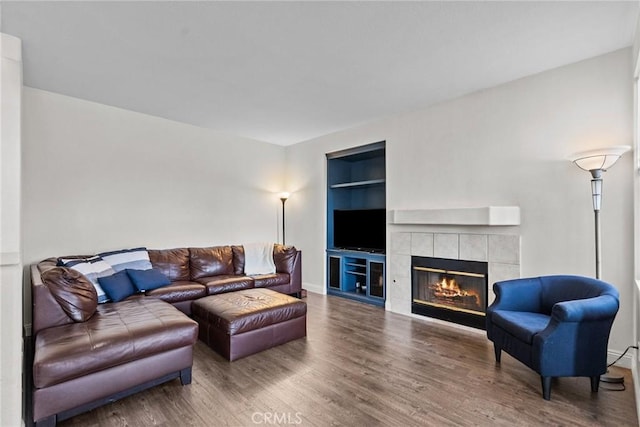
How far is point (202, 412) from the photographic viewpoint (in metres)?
2.02

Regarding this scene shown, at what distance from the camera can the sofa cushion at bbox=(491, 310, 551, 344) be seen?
2.28m

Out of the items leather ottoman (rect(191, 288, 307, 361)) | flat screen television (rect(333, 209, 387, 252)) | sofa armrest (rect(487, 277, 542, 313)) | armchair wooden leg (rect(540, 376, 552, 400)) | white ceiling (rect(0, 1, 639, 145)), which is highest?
white ceiling (rect(0, 1, 639, 145))

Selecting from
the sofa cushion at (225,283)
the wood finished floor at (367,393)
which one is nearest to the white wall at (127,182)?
the sofa cushion at (225,283)

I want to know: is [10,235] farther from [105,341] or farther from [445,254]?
[445,254]

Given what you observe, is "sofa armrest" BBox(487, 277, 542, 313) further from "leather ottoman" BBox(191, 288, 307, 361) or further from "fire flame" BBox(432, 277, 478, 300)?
"leather ottoman" BBox(191, 288, 307, 361)

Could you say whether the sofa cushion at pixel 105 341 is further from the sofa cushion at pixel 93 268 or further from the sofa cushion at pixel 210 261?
the sofa cushion at pixel 210 261

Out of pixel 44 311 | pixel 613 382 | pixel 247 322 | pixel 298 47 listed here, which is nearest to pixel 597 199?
pixel 613 382

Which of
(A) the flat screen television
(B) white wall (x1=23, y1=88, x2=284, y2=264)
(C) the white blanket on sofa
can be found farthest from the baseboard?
(B) white wall (x1=23, y1=88, x2=284, y2=264)

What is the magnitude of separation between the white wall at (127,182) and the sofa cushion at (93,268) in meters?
0.60

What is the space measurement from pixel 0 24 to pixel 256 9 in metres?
1.99

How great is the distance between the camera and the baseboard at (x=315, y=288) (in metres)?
5.33

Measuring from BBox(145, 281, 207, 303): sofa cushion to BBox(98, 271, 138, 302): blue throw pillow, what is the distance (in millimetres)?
261

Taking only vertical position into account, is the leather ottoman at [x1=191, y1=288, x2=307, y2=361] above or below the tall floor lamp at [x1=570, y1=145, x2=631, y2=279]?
below

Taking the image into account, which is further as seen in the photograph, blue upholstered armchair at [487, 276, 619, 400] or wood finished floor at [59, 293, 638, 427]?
blue upholstered armchair at [487, 276, 619, 400]
